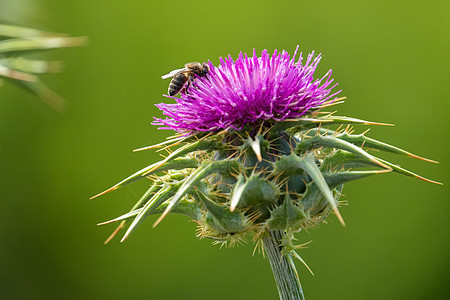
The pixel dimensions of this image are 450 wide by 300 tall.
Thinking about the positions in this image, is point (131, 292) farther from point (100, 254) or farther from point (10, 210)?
point (10, 210)

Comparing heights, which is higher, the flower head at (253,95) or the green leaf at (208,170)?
the flower head at (253,95)

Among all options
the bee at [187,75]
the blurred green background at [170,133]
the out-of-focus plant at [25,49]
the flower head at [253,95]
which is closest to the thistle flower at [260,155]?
the flower head at [253,95]

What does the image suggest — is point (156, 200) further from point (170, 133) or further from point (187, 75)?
point (170, 133)

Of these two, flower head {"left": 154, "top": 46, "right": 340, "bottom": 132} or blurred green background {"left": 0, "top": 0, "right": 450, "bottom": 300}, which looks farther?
blurred green background {"left": 0, "top": 0, "right": 450, "bottom": 300}

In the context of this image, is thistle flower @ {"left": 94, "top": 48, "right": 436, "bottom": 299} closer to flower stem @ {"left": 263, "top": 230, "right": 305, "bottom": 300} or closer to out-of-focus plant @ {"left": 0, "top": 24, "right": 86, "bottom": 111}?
flower stem @ {"left": 263, "top": 230, "right": 305, "bottom": 300}

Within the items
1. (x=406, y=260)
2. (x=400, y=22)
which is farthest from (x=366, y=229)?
(x=400, y=22)

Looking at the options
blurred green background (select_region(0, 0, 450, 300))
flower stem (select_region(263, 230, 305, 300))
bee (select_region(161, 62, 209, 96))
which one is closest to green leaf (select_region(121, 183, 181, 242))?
flower stem (select_region(263, 230, 305, 300))

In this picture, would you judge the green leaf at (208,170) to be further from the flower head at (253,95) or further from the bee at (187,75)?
the bee at (187,75)

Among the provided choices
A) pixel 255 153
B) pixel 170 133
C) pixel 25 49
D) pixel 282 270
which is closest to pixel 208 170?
pixel 255 153
